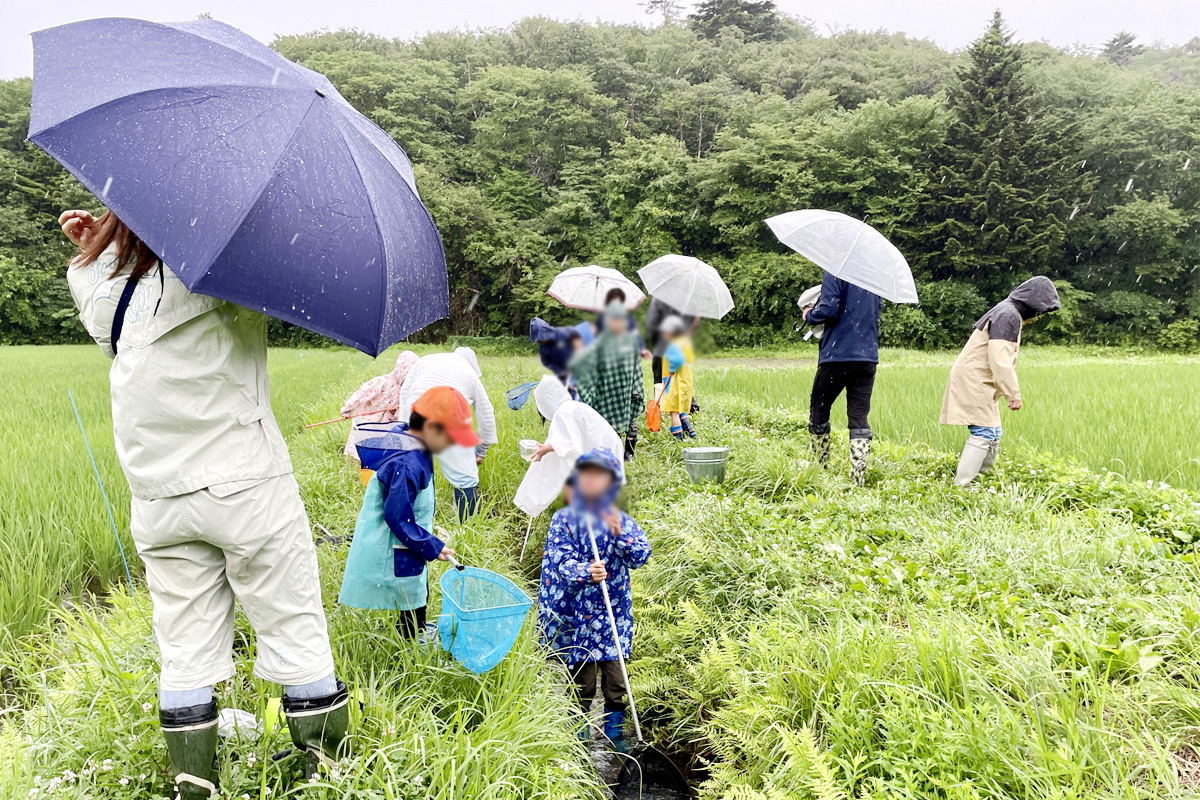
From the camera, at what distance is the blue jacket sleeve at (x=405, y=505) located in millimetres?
2076

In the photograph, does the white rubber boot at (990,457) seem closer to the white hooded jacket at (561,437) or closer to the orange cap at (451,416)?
the white hooded jacket at (561,437)

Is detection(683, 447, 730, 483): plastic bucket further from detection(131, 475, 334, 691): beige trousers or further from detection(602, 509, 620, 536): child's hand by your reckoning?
detection(602, 509, 620, 536): child's hand

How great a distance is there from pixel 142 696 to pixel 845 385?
415 centimetres

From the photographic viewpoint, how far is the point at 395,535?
2.21 m

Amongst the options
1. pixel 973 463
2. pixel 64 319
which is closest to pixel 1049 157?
pixel 973 463

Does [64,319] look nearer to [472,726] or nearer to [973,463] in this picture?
[472,726]

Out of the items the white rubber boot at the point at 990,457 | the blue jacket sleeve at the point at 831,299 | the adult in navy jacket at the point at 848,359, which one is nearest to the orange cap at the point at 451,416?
the adult in navy jacket at the point at 848,359

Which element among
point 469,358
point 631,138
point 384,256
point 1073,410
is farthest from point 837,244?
point 1073,410

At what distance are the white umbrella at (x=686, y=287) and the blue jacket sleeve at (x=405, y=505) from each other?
5.13ft

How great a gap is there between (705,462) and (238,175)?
10.2ft

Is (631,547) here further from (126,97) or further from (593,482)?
(593,482)

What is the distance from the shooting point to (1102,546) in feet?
10.6

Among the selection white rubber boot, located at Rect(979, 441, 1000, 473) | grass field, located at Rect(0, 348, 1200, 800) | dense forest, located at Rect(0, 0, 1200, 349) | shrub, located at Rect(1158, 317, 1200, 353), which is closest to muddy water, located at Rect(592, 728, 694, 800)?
grass field, located at Rect(0, 348, 1200, 800)

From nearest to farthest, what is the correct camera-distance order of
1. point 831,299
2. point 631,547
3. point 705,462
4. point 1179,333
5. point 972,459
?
point 631,547, point 831,299, point 705,462, point 972,459, point 1179,333
